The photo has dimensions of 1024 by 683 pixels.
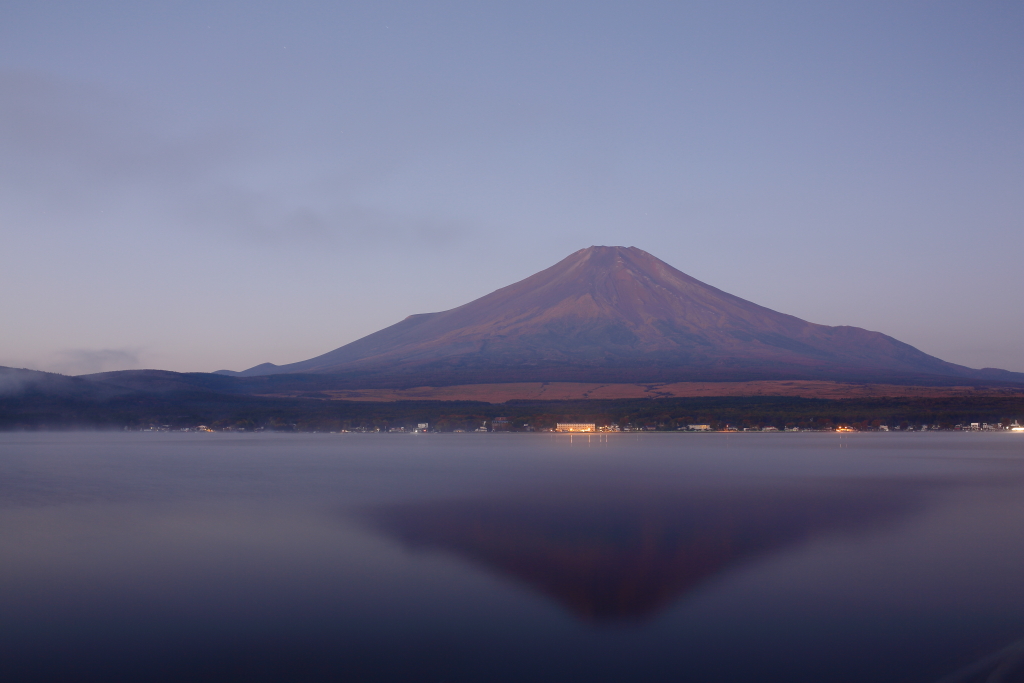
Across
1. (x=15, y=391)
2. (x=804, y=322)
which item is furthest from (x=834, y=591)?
(x=804, y=322)

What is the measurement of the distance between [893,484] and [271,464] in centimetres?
2511

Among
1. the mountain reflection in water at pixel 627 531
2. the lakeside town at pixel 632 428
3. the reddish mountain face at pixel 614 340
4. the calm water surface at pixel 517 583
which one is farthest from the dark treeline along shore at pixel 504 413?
the mountain reflection in water at pixel 627 531

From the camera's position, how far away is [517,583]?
454 inches

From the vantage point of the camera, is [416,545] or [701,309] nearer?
[416,545]

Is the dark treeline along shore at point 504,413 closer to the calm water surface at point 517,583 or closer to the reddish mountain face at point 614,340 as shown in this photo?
the reddish mountain face at point 614,340

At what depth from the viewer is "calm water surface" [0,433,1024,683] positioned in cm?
834

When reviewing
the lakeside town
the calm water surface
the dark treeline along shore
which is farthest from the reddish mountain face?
the calm water surface

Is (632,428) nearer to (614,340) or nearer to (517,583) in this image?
(614,340)

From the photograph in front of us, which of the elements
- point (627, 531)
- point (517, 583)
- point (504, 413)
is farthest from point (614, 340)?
point (517, 583)

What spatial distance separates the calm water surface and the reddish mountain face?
85.0 m

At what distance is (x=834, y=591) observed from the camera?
11141mm

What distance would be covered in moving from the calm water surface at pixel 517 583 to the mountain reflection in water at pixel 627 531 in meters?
0.08

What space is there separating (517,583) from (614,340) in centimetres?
12629

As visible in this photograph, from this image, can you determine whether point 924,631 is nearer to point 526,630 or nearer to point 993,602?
point 993,602
